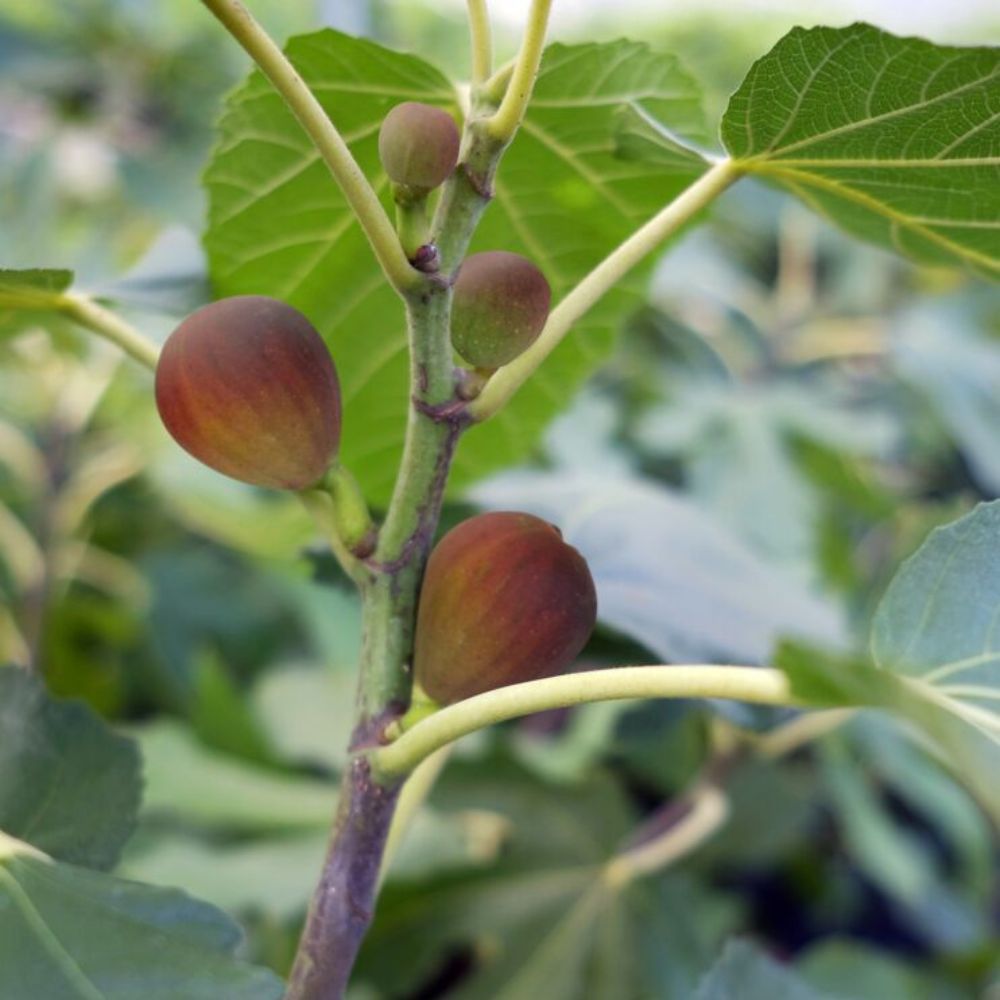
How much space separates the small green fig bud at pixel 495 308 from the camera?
44 cm

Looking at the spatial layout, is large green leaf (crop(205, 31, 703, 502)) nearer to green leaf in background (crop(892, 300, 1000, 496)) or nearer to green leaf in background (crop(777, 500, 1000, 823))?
green leaf in background (crop(777, 500, 1000, 823))

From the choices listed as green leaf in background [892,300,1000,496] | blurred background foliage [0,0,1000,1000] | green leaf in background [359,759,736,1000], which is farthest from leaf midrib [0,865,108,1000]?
green leaf in background [892,300,1000,496]

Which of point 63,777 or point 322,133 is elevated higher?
point 322,133

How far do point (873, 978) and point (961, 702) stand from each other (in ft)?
2.78

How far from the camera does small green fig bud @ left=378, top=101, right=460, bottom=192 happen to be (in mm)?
425

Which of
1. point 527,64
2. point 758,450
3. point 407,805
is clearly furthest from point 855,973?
point 527,64

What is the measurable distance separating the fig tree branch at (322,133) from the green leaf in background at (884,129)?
6.4 inches

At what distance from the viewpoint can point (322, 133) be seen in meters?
0.42

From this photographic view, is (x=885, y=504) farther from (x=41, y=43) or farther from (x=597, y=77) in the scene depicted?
(x=41, y=43)

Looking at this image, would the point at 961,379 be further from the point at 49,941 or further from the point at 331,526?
the point at 49,941

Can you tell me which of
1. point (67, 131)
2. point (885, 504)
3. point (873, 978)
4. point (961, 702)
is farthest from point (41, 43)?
point (961, 702)

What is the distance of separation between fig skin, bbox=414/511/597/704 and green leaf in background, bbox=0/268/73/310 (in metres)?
0.24

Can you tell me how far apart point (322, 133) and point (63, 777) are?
0.29 metres

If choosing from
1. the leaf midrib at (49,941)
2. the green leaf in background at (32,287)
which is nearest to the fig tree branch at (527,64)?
the green leaf in background at (32,287)
